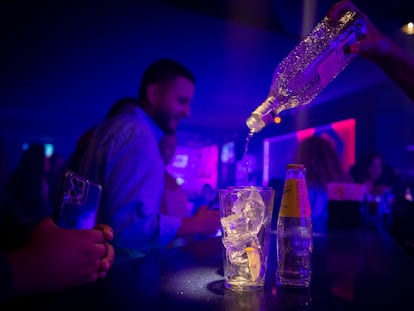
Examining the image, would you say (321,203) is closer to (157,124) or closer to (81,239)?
(157,124)

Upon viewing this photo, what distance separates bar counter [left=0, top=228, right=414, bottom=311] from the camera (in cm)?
49

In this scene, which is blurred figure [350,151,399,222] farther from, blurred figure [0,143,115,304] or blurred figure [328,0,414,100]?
blurred figure [0,143,115,304]

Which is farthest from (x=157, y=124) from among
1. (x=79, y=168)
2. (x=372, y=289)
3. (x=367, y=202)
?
(x=367, y=202)

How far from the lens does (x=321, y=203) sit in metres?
2.07

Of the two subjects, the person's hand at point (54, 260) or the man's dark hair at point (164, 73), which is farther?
the man's dark hair at point (164, 73)

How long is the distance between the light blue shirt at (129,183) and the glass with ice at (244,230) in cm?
67

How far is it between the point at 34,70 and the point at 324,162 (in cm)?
445

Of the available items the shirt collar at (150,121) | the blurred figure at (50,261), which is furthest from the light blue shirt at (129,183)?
the blurred figure at (50,261)

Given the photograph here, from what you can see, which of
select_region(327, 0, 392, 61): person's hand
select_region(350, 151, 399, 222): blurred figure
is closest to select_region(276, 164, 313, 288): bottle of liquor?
select_region(327, 0, 392, 61): person's hand

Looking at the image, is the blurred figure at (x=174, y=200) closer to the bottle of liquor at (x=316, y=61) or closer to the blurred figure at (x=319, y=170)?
the blurred figure at (x=319, y=170)

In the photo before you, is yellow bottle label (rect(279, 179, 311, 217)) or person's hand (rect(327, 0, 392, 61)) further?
person's hand (rect(327, 0, 392, 61))

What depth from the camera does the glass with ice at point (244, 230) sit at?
22.7 inches

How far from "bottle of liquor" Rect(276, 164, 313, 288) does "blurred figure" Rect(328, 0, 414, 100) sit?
0.49 m

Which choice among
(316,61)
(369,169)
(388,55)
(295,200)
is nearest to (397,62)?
(388,55)
